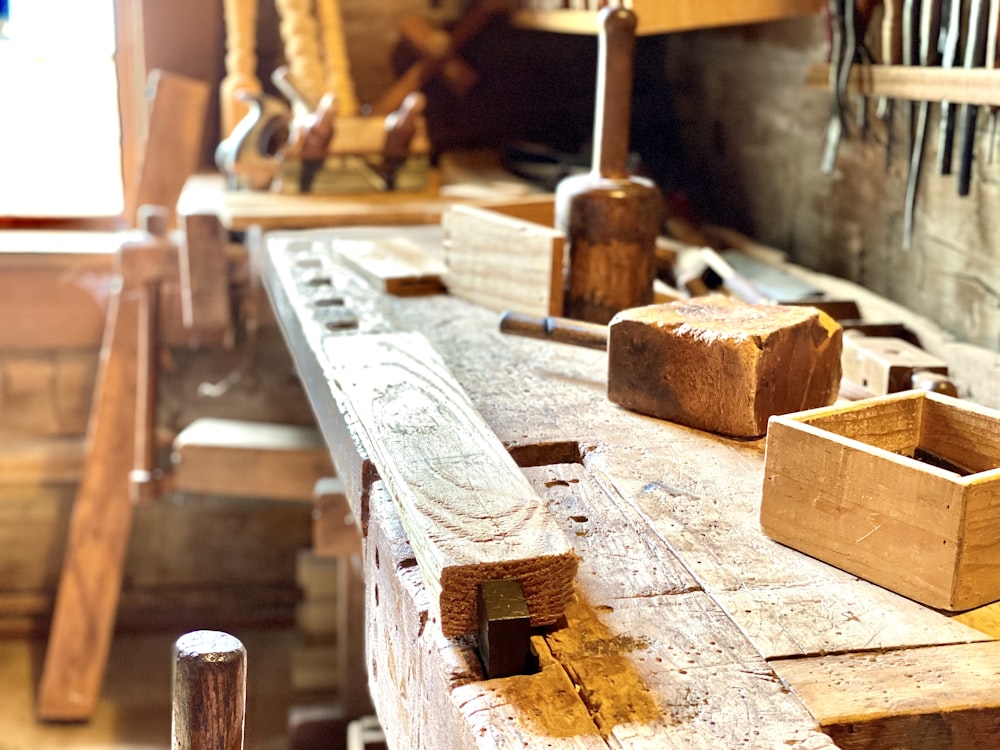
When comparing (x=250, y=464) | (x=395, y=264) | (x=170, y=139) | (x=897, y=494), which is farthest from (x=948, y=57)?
(x=170, y=139)

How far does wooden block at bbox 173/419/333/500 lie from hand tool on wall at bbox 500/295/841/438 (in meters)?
1.62

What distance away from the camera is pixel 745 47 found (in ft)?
9.85

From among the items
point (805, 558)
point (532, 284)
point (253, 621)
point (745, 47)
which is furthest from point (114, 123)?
point (805, 558)

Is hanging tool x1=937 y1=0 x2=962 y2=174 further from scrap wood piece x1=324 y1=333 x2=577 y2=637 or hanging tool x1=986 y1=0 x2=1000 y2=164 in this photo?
scrap wood piece x1=324 y1=333 x2=577 y2=637

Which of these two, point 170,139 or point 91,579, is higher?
point 170,139

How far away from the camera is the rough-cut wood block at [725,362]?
1354 millimetres

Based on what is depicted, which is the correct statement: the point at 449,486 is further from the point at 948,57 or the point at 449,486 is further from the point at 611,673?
the point at 948,57

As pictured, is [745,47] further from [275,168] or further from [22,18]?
[22,18]

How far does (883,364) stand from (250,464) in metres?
1.81

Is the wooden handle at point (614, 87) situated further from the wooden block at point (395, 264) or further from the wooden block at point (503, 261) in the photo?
the wooden block at point (395, 264)

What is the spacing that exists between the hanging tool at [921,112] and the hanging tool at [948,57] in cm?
2

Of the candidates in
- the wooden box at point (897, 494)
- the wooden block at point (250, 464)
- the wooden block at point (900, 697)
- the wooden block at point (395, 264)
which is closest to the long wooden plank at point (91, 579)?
the wooden block at point (250, 464)

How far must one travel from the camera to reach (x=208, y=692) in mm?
1144

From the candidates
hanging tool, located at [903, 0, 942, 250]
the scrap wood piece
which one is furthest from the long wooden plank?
hanging tool, located at [903, 0, 942, 250]
